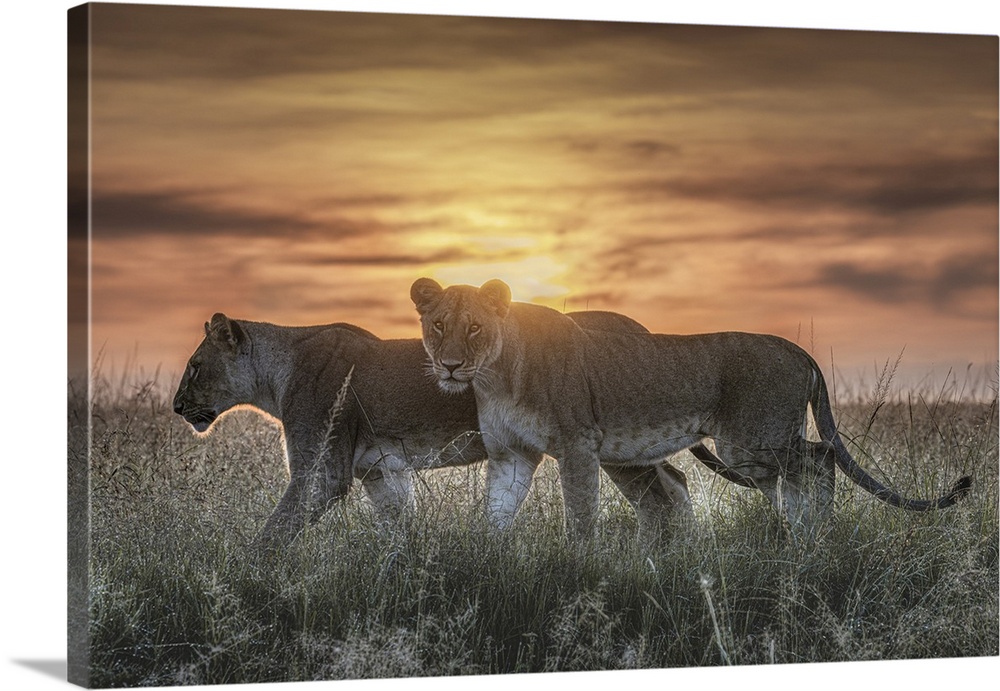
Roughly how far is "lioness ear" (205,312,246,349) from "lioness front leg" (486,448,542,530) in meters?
1.48

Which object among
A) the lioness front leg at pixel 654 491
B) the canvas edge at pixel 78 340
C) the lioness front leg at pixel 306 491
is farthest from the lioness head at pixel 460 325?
the canvas edge at pixel 78 340

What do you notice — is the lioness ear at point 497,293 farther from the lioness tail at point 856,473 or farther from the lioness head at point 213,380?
the lioness tail at point 856,473

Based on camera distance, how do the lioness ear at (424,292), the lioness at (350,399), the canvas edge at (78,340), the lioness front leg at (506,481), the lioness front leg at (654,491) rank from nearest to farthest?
1. the canvas edge at (78,340)
2. the lioness ear at (424,292)
3. the lioness front leg at (506,481)
4. the lioness at (350,399)
5. the lioness front leg at (654,491)

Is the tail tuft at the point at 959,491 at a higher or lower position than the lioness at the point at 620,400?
lower

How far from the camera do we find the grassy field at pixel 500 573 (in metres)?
8.93

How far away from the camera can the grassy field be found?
8930mm

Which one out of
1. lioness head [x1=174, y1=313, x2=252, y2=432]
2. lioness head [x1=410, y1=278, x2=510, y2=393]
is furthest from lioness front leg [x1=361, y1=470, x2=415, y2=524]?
lioness head [x1=174, y1=313, x2=252, y2=432]

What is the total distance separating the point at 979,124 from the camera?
10.4m

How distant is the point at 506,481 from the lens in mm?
9859

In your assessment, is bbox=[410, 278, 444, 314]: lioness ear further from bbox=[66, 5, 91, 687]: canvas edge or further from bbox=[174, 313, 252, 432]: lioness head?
bbox=[66, 5, 91, 687]: canvas edge

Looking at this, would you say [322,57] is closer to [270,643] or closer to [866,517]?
[270,643]

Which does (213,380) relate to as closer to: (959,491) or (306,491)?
(306,491)

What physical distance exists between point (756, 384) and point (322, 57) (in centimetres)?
299

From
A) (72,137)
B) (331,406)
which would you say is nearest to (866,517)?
(331,406)
